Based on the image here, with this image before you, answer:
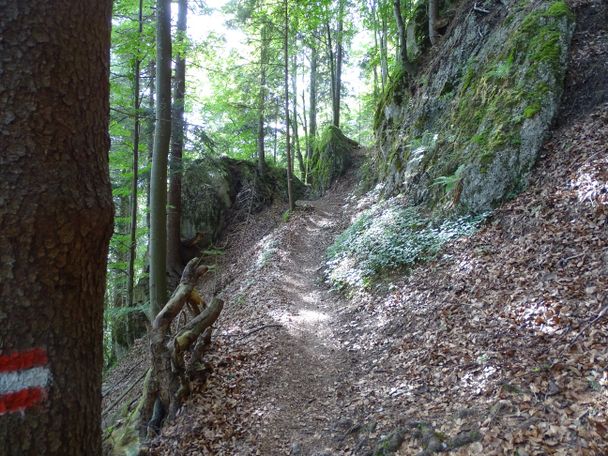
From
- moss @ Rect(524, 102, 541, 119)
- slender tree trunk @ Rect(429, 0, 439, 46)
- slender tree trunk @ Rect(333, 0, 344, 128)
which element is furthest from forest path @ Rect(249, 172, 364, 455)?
slender tree trunk @ Rect(333, 0, 344, 128)

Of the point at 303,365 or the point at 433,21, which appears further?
the point at 433,21

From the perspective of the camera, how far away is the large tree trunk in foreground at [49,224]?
1.78 meters

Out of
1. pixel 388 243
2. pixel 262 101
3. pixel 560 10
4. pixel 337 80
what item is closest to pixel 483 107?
pixel 560 10

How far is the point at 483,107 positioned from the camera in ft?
33.2

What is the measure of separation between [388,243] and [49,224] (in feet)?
28.1

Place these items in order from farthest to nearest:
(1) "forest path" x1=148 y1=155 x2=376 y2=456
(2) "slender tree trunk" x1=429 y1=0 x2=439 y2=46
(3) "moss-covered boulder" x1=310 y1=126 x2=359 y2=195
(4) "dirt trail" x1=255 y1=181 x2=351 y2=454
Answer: (3) "moss-covered boulder" x1=310 y1=126 x2=359 y2=195
(2) "slender tree trunk" x1=429 y1=0 x2=439 y2=46
(4) "dirt trail" x1=255 y1=181 x2=351 y2=454
(1) "forest path" x1=148 y1=155 x2=376 y2=456

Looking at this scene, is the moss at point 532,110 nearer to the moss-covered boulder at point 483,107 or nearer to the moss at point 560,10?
the moss-covered boulder at point 483,107

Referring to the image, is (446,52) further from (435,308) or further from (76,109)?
(76,109)

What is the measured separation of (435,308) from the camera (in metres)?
6.78

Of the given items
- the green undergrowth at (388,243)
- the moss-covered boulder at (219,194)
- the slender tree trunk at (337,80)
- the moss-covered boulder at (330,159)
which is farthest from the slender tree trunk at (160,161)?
the slender tree trunk at (337,80)

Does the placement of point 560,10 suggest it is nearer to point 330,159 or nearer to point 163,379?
A: point 163,379

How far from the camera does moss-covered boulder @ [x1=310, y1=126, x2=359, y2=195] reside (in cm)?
2269

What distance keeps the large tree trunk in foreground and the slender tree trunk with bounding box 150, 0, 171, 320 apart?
691 cm

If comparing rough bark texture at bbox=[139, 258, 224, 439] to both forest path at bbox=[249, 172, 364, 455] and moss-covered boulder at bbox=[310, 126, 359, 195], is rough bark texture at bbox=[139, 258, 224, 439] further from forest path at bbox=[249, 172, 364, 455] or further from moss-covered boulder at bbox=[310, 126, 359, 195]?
moss-covered boulder at bbox=[310, 126, 359, 195]
